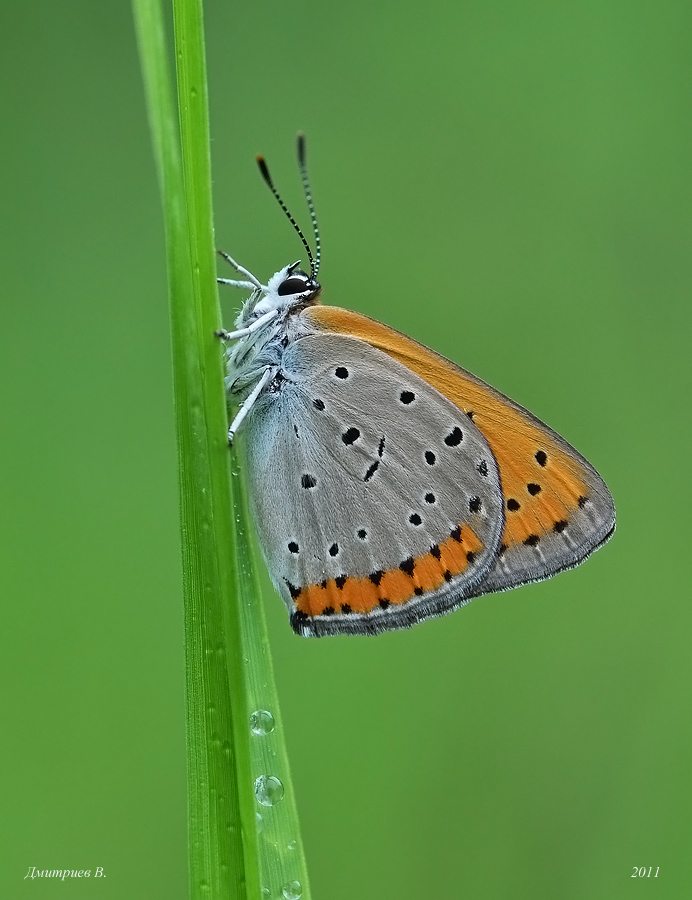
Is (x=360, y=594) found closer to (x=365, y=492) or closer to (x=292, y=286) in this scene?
(x=365, y=492)

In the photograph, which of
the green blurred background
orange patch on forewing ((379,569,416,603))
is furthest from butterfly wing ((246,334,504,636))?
the green blurred background

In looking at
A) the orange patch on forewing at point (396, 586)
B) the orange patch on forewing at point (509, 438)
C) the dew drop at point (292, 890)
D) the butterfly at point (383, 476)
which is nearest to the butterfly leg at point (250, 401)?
the butterfly at point (383, 476)

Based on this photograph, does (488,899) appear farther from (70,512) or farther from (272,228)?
(272,228)

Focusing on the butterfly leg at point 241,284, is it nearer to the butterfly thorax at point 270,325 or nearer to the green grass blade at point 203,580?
the butterfly thorax at point 270,325

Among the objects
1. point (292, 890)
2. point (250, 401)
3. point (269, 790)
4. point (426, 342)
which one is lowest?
point (292, 890)

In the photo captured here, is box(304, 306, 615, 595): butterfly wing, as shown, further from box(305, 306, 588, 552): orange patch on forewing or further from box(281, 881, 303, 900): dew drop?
box(281, 881, 303, 900): dew drop

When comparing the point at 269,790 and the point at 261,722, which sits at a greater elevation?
the point at 261,722

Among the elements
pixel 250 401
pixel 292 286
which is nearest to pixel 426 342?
pixel 292 286
